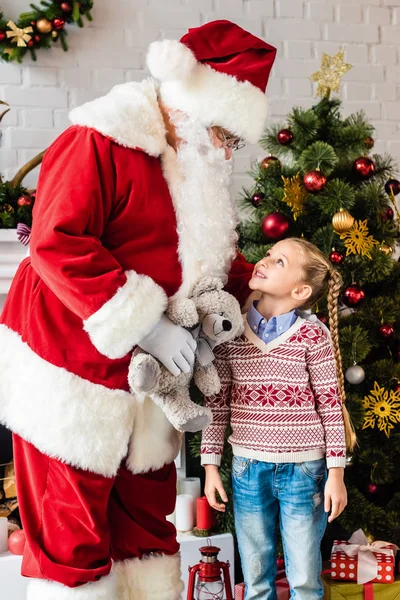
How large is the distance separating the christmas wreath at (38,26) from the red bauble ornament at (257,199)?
100cm

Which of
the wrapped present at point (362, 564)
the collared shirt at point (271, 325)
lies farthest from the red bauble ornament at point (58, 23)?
the wrapped present at point (362, 564)

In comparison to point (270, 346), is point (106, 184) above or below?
above

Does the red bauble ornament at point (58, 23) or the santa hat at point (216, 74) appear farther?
the red bauble ornament at point (58, 23)

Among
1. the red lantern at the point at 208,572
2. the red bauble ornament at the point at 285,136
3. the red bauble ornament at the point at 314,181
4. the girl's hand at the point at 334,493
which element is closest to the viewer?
the girl's hand at the point at 334,493

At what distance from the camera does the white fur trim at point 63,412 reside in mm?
1502

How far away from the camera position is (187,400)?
154cm

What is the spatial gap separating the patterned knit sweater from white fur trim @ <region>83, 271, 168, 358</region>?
1.40ft

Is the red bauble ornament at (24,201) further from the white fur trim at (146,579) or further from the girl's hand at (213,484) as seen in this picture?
the white fur trim at (146,579)

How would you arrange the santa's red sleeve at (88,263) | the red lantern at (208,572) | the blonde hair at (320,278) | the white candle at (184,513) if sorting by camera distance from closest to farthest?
1. the santa's red sleeve at (88,263)
2. the blonde hair at (320,278)
3. the red lantern at (208,572)
4. the white candle at (184,513)

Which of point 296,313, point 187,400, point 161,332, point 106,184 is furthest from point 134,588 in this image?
point 106,184

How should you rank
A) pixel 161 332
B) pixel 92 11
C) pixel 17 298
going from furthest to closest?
pixel 92 11 < pixel 17 298 < pixel 161 332

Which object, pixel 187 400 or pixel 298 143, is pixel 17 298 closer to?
pixel 187 400

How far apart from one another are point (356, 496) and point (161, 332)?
3.73 feet

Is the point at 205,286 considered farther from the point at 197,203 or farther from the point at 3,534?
the point at 3,534
